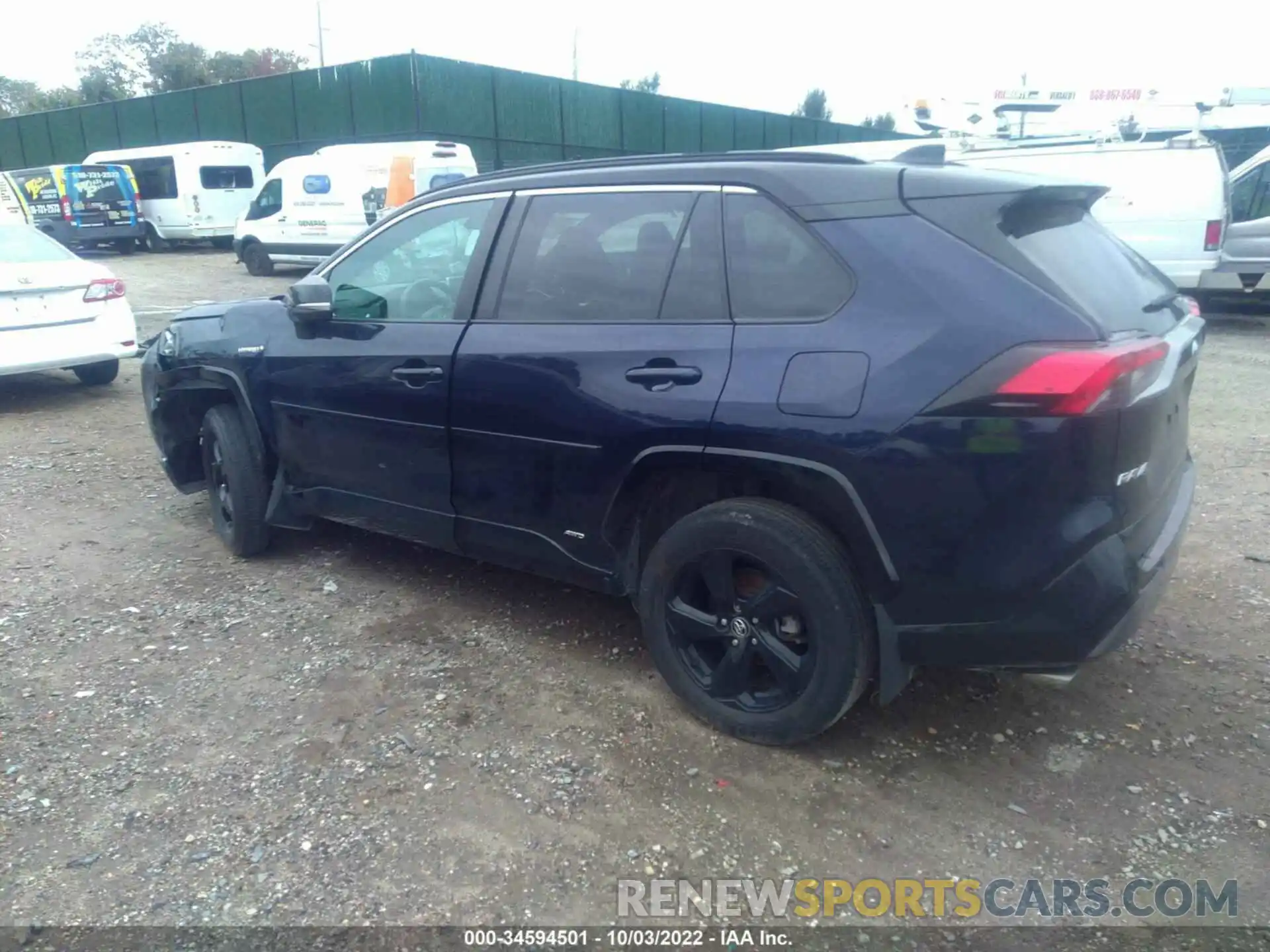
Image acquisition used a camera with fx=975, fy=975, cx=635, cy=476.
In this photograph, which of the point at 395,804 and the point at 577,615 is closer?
the point at 395,804

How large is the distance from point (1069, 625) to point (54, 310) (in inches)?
313

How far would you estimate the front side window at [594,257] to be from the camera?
129 inches

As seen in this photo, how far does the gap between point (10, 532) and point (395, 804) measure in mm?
3529

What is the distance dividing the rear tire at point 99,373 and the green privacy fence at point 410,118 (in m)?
14.8

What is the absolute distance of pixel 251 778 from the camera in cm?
304

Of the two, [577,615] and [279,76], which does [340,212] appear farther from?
[577,615]

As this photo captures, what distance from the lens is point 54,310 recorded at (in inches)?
307

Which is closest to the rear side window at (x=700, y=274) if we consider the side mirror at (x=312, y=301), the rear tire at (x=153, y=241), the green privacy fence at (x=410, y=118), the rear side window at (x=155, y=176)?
the side mirror at (x=312, y=301)

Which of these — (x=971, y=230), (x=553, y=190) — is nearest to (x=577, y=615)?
(x=553, y=190)

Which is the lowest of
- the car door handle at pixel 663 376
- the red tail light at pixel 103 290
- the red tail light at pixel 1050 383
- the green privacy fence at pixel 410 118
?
the red tail light at pixel 103 290

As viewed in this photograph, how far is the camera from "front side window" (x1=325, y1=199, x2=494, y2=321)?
3850 millimetres

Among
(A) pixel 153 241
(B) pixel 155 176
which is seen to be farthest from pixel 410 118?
(A) pixel 153 241

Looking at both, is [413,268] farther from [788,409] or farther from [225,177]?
[225,177]

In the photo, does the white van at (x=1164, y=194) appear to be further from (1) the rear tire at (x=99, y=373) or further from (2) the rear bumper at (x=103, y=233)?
(2) the rear bumper at (x=103, y=233)
